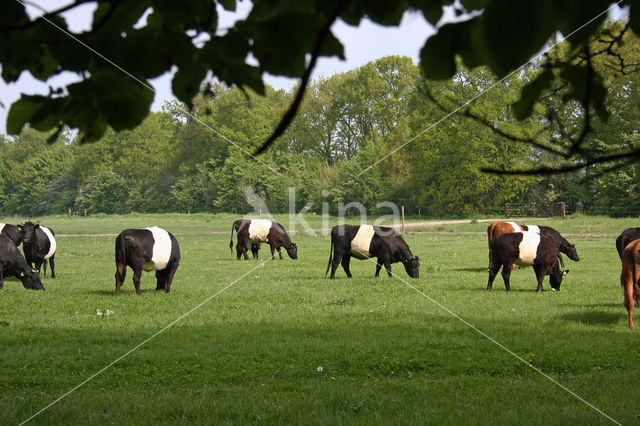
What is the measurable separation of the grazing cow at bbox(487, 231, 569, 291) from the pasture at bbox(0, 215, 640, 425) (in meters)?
0.43

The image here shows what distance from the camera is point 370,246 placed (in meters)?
16.2

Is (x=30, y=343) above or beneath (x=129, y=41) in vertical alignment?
beneath

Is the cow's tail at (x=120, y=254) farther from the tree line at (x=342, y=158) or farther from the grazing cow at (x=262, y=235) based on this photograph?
the tree line at (x=342, y=158)

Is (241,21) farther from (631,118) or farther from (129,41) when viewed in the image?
(631,118)

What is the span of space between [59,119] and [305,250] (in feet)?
81.7

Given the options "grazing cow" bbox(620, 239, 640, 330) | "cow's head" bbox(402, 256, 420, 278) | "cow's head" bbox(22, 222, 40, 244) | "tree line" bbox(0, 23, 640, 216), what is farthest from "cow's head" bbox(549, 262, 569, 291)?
"tree line" bbox(0, 23, 640, 216)

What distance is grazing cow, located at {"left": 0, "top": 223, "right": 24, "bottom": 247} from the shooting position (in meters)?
17.3

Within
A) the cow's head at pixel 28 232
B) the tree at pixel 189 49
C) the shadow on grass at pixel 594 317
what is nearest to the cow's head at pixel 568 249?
the shadow on grass at pixel 594 317

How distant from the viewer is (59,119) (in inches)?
Result: 84.4

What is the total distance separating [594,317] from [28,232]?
14.0m

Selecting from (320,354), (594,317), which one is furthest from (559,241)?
(320,354)

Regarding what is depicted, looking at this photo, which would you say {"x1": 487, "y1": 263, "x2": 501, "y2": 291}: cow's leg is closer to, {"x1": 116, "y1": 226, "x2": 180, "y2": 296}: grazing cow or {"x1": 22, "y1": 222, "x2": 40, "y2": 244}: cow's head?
{"x1": 116, "y1": 226, "x2": 180, "y2": 296}: grazing cow

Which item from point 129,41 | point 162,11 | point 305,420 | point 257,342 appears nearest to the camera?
point 162,11

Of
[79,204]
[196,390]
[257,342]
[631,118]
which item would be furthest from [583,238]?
[79,204]
